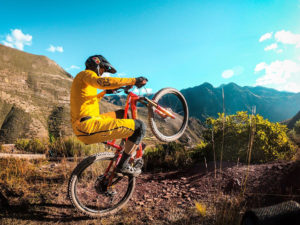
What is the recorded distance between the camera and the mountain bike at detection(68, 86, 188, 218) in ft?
11.0

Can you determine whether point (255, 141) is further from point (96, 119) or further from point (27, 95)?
point (27, 95)

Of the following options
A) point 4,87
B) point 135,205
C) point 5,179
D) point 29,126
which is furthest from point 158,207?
point 4,87

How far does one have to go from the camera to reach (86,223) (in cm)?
313

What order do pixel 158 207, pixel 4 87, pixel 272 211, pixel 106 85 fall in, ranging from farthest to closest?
pixel 4 87 → pixel 158 207 → pixel 106 85 → pixel 272 211

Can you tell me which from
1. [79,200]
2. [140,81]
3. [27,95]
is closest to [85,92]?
[140,81]

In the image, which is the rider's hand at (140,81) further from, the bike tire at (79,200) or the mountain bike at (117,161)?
the bike tire at (79,200)

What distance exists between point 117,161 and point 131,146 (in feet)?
1.79

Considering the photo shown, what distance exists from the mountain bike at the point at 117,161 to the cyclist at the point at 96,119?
0.36 metres

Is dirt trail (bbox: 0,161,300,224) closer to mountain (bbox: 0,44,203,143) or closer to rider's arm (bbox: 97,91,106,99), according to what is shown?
rider's arm (bbox: 97,91,106,99)

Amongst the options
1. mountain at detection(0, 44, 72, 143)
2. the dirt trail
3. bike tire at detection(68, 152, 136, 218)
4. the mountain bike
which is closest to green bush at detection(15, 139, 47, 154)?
the dirt trail

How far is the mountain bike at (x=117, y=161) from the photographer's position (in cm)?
334

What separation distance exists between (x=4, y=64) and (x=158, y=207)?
13063 cm

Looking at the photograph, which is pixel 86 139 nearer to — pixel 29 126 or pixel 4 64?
pixel 29 126

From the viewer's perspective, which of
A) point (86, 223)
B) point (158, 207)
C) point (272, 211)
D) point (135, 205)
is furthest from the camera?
point (135, 205)
